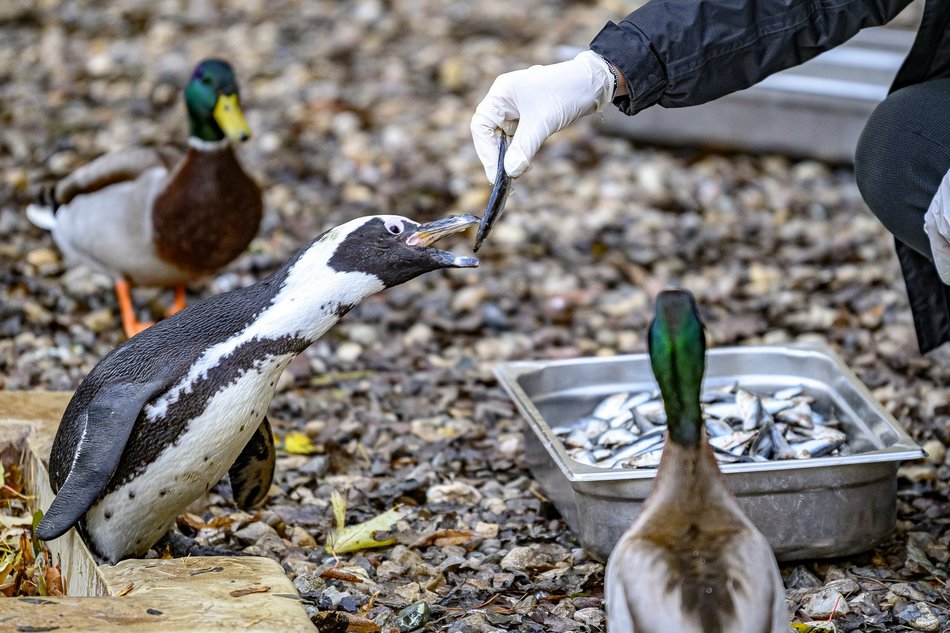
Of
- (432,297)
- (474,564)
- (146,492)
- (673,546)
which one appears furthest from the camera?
(432,297)

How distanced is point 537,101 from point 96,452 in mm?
1288

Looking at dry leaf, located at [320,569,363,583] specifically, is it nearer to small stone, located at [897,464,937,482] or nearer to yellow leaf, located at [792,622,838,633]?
yellow leaf, located at [792,622,838,633]

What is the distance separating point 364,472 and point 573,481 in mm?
1031

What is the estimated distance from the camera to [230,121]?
16.0ft

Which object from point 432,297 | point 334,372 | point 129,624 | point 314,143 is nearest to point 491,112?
point 129,624

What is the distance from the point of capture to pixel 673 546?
2.23 m

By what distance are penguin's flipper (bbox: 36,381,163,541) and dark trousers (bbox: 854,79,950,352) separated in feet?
6.25

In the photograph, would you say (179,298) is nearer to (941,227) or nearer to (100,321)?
(100,321)

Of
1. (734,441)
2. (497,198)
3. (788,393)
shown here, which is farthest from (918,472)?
(497,198)

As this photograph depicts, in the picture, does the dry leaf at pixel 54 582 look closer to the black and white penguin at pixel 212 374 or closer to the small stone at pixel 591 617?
the black and white penguin at pixel 212 374

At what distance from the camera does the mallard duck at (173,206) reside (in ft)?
15.6

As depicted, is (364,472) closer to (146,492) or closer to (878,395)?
(146,492)

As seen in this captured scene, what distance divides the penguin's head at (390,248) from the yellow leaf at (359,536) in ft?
2.66

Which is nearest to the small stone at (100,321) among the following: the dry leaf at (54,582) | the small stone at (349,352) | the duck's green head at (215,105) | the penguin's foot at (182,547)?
the duck's green head at (215,105)
